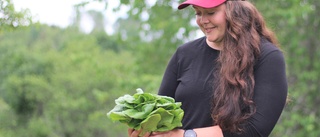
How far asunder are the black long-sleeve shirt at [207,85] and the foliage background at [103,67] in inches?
39.3

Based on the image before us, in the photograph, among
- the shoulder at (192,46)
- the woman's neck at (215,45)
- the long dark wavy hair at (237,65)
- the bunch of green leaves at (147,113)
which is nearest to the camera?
the bunch of green leaves at (147,113)

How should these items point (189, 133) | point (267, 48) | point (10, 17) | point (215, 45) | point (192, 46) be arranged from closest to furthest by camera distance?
1. point (189, 133)
2. point (267, 48)
3. point (215, 45)
4. point (192, 46)
5. point (10, 17)

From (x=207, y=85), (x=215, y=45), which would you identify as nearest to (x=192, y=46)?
(x=215, y=45)

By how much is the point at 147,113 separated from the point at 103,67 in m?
11.0

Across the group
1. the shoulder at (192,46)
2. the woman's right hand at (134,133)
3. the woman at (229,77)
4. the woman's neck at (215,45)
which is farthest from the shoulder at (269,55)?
the woman's right hand at (134,133)

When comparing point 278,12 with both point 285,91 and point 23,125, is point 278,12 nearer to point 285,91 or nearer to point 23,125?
point 285,91

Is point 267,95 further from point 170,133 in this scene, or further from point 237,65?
point 170,133

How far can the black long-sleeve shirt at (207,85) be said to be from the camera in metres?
2.86

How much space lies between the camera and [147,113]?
2766 millimetres

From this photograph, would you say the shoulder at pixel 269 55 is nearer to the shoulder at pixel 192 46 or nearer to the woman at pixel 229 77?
the woman at pixel 229 77

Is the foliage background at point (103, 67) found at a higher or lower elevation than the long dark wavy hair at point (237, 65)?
lower

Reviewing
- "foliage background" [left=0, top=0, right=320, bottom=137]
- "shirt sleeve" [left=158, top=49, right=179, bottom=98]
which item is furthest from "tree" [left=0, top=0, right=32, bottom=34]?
"shirt sleeve" [left=158, top=49, right=179, bottom=98]

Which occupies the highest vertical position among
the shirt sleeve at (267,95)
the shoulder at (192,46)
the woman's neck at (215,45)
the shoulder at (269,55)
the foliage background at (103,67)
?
the shoulder at (192,46)

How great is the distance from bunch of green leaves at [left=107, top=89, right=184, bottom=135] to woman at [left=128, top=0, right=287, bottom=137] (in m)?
0.06
